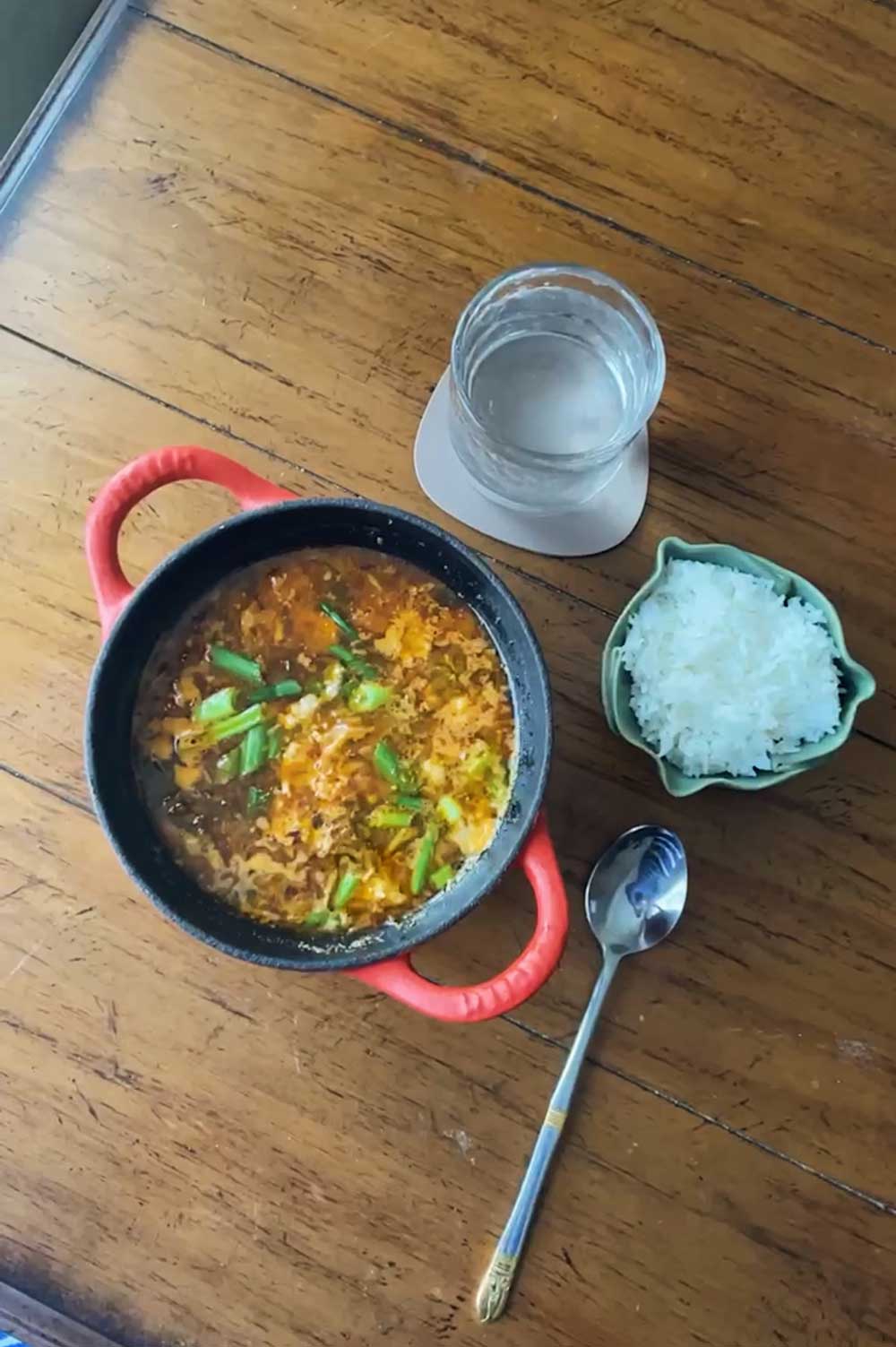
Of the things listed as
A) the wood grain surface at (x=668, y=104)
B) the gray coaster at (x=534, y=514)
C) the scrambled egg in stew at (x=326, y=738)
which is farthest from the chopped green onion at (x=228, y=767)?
the wood grain surface at (x=668, y=104)

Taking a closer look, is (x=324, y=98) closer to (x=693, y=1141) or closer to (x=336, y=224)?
(x=336, y=224)

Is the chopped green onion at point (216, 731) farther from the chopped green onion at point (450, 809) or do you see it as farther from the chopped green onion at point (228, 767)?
the chopped green onion at point (450, 809)

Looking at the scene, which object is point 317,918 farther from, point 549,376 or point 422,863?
point 549,376

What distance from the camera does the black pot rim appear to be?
80 centimetres

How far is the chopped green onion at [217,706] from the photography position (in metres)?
0.88

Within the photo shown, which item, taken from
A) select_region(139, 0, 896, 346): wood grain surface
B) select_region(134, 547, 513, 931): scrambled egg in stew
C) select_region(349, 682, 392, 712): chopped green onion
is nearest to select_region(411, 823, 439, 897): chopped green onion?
select_region(134, 547, 513, 931): scrambled egg in stew

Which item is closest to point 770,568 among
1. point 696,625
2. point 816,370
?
point 696,625

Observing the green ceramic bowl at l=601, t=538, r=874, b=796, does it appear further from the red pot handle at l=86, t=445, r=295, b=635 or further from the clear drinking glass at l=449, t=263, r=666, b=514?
the red pot handle at l=86, t=445, r=295, b=635

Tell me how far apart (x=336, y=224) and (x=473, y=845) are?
52 cm

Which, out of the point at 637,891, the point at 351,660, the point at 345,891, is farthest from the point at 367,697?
the point at 637,891

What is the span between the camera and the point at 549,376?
996 mm

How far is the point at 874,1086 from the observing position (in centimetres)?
96

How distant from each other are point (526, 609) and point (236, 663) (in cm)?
24

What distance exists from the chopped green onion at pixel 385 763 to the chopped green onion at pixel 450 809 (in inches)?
1.5
